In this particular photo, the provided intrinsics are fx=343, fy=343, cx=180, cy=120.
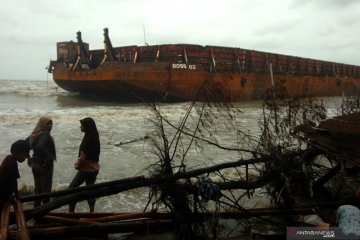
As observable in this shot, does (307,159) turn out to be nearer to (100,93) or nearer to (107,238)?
(107,238)

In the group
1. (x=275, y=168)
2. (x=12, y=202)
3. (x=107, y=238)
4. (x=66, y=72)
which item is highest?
(x=66, y=72)

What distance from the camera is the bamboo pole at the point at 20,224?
283cm

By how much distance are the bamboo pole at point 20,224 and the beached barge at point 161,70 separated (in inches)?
521

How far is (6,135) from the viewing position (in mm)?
11680

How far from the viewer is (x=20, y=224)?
3045 mm

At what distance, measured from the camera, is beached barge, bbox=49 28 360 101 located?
18.8 meters

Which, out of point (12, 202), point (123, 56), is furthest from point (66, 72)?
point (12, 202)

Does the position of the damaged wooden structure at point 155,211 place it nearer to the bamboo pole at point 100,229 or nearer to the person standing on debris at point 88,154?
the bamboo pole at point 100,229

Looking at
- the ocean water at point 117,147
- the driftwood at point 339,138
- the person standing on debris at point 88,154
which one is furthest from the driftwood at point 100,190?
the driftwood at point 339,138

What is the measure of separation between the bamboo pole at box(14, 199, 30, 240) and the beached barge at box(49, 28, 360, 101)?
13226 millimetres

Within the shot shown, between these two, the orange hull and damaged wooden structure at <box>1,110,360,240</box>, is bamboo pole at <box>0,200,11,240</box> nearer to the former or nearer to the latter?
damaged wooden structure at <box>1,110,360,240</box>

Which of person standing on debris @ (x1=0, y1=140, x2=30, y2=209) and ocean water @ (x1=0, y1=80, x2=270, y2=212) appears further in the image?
ocean water @ (x1=0, y1=80, x2=270, y2=212)

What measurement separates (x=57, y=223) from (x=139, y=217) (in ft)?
2.81

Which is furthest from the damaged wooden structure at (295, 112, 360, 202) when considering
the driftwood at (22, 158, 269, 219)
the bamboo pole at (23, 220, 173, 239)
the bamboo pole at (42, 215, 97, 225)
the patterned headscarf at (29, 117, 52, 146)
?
the patterned headscarf at (29, 117, 52, 146)
